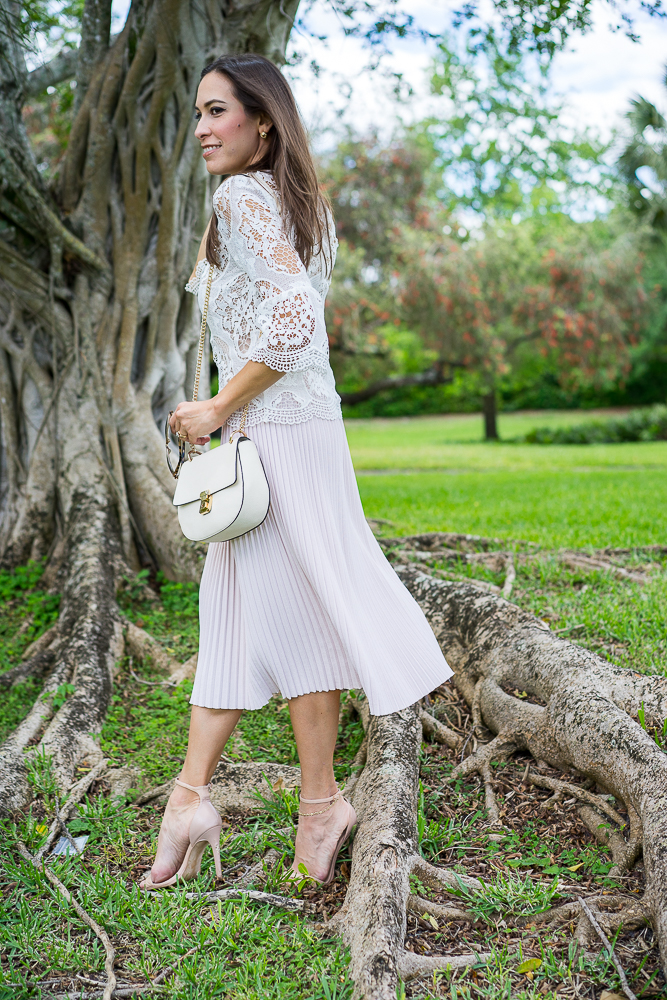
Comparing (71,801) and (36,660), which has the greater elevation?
(36,660)

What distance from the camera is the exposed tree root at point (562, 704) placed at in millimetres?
1914

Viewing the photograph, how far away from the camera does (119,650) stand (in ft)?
11.4

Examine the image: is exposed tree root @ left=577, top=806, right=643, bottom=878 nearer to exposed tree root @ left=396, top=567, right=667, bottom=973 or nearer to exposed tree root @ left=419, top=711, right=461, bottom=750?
exposed tree root @ left=396, top=567, right=667, bottom=973

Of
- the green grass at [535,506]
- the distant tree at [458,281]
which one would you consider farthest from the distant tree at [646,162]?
the green grass at [535,506]

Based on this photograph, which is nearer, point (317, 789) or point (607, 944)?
point (607, 944)

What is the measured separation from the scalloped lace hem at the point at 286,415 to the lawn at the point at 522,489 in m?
3.15

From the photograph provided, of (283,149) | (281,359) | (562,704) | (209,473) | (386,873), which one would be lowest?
(386,873)

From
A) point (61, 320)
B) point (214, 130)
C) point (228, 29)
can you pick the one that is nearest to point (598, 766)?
point (214, 130)

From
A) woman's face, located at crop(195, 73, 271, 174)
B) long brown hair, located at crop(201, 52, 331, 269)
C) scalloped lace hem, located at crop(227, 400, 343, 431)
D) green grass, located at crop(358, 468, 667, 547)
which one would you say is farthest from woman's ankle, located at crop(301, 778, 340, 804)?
green grass, located at crop(358, 468, 667, 547)

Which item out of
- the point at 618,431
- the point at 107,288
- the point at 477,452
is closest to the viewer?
the point at 107,288

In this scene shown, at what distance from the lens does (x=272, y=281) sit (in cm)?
178

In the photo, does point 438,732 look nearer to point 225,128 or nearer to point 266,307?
point 266,307

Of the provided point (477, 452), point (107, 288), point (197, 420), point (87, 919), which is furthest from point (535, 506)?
point (477, 452)

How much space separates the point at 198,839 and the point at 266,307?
53.5 inches
